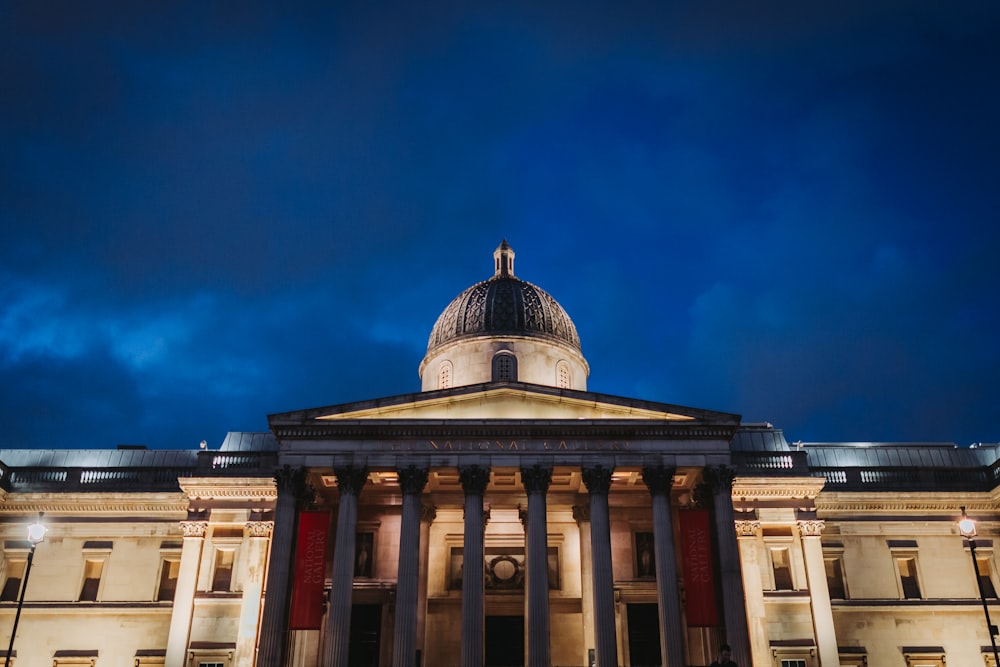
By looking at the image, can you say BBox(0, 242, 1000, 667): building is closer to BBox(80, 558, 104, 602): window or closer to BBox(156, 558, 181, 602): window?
BBox(80, 558, 104, 602): window

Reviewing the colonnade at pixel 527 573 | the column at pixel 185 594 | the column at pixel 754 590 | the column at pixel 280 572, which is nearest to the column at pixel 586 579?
the colonnade at pixel 527 573

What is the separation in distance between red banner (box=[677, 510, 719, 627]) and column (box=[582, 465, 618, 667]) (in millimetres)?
2777

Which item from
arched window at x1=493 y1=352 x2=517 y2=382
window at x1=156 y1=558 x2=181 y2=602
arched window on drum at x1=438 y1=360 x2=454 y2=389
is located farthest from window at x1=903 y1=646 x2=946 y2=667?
window at x1=156 y1=558 x2=181 y2=602

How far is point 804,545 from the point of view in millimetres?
37344

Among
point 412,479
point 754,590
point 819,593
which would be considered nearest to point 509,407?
point 412,479

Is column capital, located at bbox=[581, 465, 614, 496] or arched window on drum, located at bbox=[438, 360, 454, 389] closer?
column capital, located at bbox=[581, 465, 614, 496]

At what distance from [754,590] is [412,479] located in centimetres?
1543

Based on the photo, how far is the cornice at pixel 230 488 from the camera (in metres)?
37.9

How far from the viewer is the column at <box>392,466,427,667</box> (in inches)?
1186

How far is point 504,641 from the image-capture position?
3612 cm

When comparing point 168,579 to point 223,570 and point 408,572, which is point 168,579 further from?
point 408,572

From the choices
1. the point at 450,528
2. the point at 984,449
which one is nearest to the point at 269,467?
the point at 450,528

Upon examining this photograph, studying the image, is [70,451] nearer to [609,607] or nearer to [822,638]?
[609,607]

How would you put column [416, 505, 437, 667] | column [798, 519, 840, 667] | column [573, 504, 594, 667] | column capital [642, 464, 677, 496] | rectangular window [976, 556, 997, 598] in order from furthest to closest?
rectangular window [976, 556, 997, 598] < column [798, 519, 840, 667] < column [416, 505, 437, 667] < column [573, 504, 594, 667] < column capital [642, 464, 677, 496]
